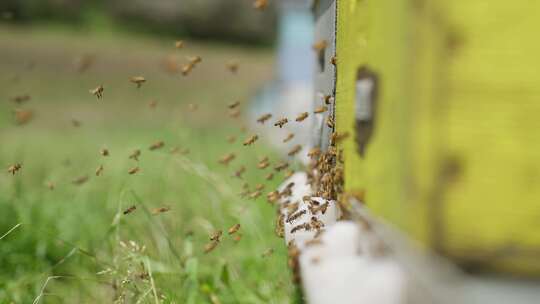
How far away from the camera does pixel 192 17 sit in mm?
20031

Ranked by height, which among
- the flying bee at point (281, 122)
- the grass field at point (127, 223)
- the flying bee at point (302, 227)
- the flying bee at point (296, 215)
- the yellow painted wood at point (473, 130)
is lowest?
the grass field at point (127, 223)

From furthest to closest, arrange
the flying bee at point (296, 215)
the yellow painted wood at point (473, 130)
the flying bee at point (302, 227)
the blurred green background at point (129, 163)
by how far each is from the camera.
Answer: the blurred green background at point (129, 163) → the flying bee at point (296, 215) → the flying bee at point (302, 227) → the yellow painted wood at point (473, 130)

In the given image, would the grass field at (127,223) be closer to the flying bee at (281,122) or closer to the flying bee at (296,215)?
the flying bee at (296,215)

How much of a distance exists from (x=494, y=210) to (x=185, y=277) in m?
1.18

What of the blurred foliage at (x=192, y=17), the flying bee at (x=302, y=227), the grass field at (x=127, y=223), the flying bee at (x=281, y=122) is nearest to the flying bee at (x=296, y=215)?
the flying bee at (x=302, y=227)

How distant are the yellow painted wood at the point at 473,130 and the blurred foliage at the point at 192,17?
1836 centimetres

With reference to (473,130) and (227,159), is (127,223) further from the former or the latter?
(473,130)

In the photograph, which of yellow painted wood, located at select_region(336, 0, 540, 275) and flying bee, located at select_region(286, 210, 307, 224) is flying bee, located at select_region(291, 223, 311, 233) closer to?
flying bee, located at select_region(286, 210, 307, 224)

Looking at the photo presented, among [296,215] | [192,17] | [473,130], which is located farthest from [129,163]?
[192,17]

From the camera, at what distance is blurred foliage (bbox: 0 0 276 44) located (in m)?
19.0

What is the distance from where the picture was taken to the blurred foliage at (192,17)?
62.2 ft

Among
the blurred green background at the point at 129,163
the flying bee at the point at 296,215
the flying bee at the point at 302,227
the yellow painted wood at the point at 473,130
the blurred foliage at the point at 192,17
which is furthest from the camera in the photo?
the blurred foliage at the point at 192,17

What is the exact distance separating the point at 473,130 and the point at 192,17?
19.8 m

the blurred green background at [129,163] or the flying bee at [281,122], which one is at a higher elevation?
the flying bee at [281,122]
